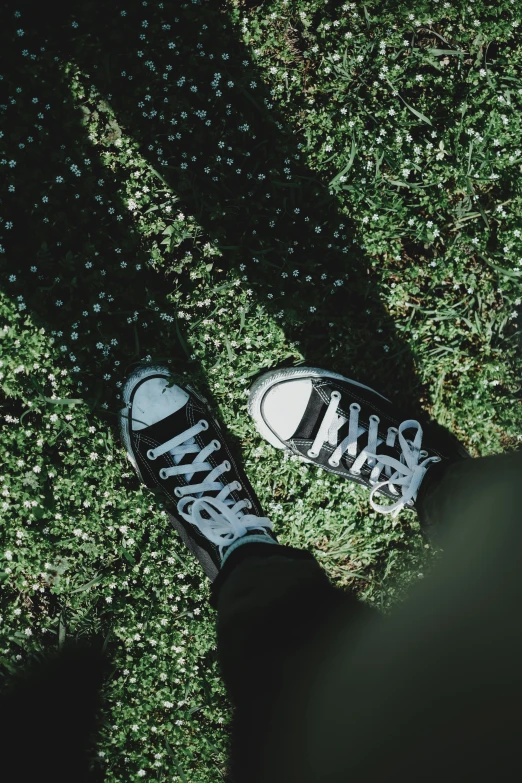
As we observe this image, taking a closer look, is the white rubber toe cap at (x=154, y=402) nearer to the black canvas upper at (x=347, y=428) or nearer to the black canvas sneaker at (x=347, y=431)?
the black canvas sneaker at (x=347, y=431)

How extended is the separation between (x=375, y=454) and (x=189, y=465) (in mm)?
1154

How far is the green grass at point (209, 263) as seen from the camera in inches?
125

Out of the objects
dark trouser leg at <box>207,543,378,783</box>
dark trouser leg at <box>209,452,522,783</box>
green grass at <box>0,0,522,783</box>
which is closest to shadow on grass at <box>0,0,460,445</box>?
green grass at <box>0,0,522,783</box>

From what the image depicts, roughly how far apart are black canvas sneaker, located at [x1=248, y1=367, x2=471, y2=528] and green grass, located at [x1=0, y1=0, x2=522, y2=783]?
12 centimetres

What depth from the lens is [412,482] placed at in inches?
128

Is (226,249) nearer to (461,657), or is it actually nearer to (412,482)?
(412,482)

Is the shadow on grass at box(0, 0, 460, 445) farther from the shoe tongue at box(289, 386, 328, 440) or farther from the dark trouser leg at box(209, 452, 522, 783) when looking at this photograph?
the dark trouser leg at box(209, 452, 522, 783)

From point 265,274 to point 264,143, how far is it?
80 centimetres

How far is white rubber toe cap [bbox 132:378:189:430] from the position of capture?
3.23 m

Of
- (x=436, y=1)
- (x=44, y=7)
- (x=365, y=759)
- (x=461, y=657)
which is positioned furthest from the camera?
(x=436, y=1)

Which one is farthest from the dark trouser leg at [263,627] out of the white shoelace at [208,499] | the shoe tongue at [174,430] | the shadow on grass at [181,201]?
the shadow on grass at [181,201]

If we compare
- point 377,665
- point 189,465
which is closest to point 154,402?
point 189,465

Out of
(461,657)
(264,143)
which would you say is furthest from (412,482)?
(264,143)

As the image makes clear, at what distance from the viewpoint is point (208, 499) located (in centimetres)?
320
